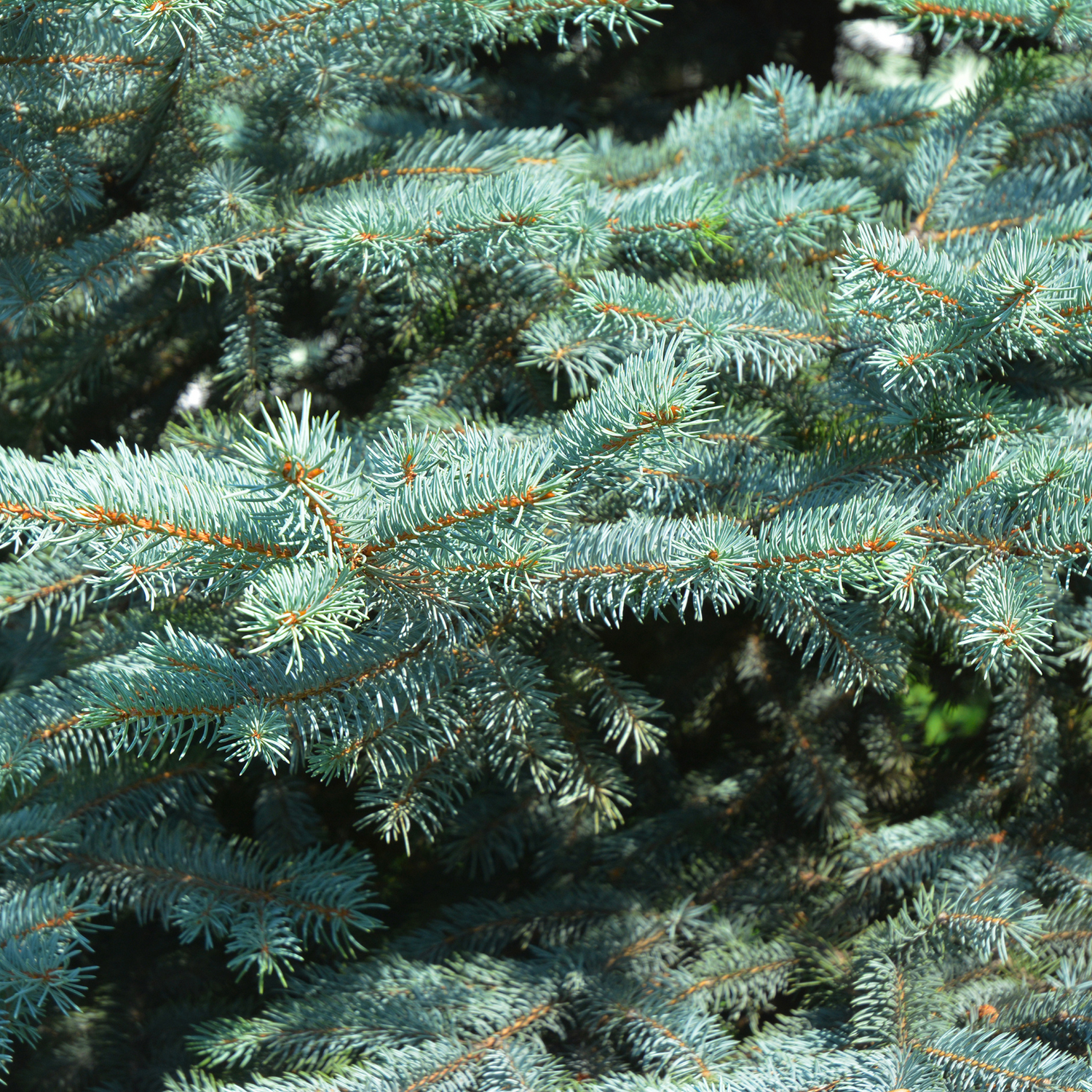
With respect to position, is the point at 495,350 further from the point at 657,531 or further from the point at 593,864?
the point at 593,864

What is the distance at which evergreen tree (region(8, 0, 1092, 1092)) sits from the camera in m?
0.51

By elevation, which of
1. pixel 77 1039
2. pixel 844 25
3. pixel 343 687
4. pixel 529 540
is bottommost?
pixel 77 1039

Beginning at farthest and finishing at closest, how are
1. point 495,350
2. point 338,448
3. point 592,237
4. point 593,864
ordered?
point 593,864
point 495,350
point 592,237
point 338,448

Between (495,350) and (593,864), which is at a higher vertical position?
(495,350)

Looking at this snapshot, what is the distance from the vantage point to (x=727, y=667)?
97 centimetres

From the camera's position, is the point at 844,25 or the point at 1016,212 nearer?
the point at 1016,212

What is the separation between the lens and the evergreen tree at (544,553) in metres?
0.51

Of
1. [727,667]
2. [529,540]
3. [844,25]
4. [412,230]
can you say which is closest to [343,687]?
[529,540]

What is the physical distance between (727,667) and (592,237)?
51cm

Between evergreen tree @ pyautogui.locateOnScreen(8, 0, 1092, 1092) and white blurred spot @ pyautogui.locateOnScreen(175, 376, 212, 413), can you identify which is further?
white blurred spot @ pyautogui.locateOnScreen(175, 376, 212, 413)

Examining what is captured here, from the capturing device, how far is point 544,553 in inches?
19.2

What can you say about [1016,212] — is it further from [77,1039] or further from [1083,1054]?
[77,1039]

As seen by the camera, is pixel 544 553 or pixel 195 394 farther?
pixel 195 394

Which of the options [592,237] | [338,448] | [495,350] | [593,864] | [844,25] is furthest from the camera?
[844,25]
